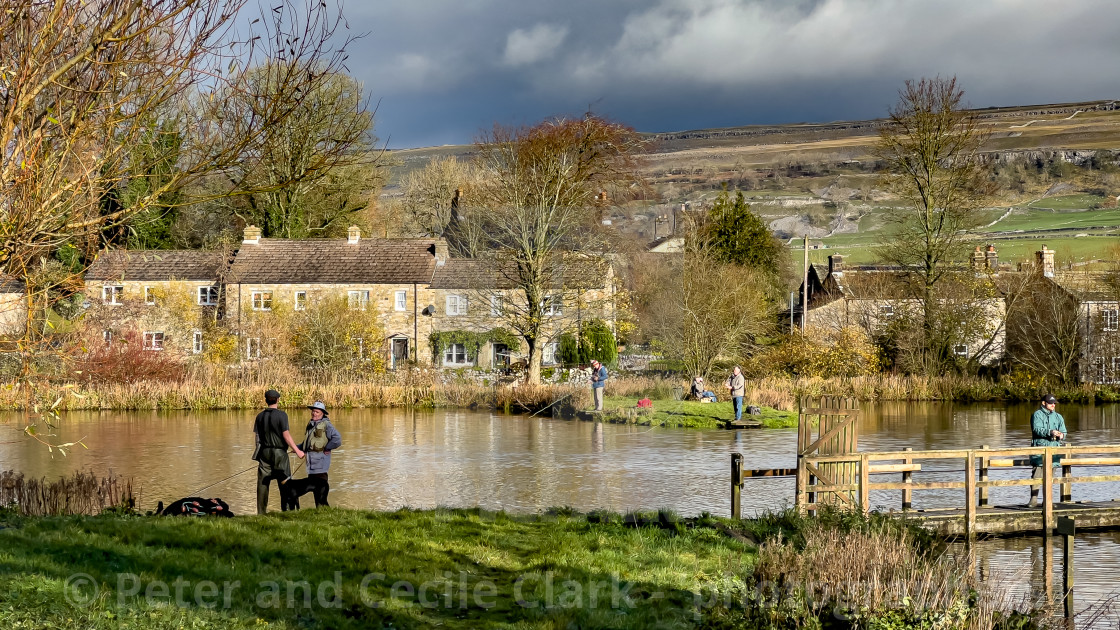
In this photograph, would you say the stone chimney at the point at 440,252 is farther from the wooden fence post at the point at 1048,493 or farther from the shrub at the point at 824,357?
the wooden fence post at the point at 1048,493

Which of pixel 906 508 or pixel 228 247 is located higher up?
pixel 228 247

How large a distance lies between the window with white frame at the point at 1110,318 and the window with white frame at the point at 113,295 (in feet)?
153

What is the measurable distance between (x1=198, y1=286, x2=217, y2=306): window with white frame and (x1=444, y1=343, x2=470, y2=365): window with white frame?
501 inches

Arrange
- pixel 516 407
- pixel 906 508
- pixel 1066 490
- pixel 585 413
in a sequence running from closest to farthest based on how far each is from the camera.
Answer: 1. pixel 906 508
2. pixel 1066 490
3. pixel 585 413
4. pixel 516 407

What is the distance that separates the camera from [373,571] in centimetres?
1101

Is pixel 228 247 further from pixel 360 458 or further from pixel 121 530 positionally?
pixel 121 530

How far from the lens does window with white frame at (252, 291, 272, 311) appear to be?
54.5m

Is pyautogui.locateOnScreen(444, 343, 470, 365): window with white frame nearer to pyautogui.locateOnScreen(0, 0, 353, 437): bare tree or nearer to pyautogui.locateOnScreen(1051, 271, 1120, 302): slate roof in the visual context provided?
pyautogui.locateOnScreen(1051, 271, 1120, 302): slate roof

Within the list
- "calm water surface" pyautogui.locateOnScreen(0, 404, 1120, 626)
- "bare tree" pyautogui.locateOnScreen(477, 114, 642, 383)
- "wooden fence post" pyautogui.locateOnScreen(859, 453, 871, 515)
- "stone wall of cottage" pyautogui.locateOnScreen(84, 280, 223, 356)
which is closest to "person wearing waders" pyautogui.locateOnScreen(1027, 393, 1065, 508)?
"calm water surface" pyautogui.locateOnScreen(0, 404, 1120, 626)

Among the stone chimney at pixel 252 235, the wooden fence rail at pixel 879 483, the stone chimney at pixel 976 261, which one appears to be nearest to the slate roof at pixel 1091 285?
the stone chimney at pixel 976 261

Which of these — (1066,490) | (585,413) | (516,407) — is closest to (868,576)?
(1066,490)

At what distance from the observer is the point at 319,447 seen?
1557 centimetres

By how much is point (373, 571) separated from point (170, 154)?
4.78 meters

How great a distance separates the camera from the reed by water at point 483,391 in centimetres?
3978
